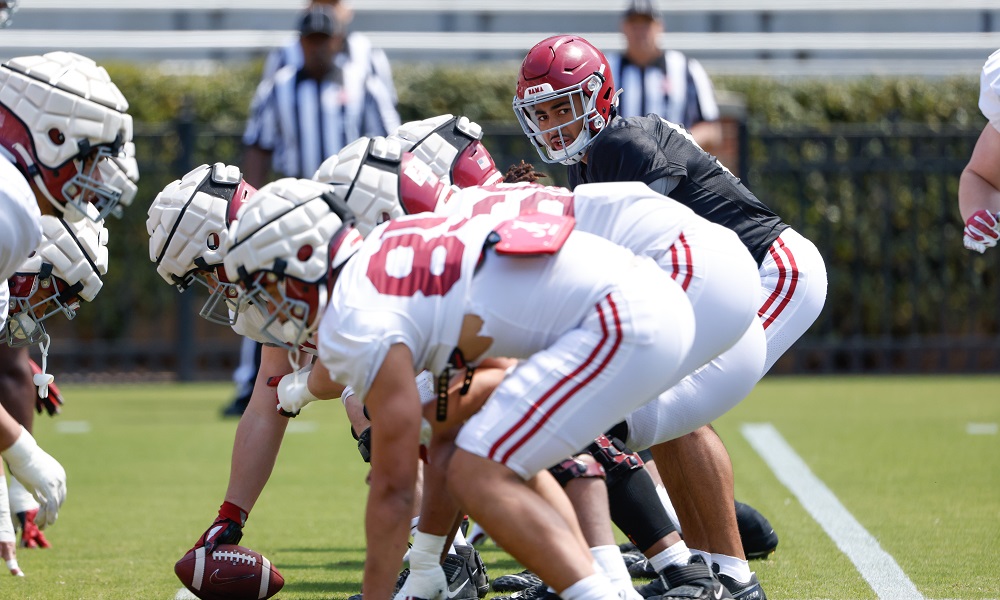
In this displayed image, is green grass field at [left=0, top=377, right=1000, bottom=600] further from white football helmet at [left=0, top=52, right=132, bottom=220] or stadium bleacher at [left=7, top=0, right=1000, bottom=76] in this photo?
stadium bleacher at [left=7, top=0, right=1000, bottom=76]

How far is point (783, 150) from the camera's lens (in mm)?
11000

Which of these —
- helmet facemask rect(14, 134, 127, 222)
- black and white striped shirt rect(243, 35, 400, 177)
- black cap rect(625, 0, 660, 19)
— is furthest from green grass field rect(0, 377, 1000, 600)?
black cap rect(625, 0, 660, 19)

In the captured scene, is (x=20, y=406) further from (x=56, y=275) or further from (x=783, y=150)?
(x=783, y=150)

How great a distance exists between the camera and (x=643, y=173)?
13.7 feet

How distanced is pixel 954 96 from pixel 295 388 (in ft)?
29.2

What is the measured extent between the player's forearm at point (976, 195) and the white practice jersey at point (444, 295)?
1960 millimetres

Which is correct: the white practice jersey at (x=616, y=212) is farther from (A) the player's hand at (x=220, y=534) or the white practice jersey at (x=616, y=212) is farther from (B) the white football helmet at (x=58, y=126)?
(A) the player's hand at (x=220, y=534)

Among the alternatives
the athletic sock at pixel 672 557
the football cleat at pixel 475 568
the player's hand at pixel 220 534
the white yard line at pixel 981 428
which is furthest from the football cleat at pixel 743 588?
the white yard line at pixel 981 428

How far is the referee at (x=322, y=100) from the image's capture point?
8523mm

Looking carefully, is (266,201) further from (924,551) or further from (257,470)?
(924,551)

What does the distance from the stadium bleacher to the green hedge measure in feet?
8.50

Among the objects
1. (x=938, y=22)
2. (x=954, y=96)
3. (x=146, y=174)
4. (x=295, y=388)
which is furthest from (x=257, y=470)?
(x=938, y=22)

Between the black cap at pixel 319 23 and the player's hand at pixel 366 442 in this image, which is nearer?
the player's hand at pixel 366 442

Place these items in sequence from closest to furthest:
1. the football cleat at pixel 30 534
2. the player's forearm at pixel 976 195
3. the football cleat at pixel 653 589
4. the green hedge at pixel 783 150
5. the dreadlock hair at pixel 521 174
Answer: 1. the football cleat at pixel 653 589
2. the dreadlock hair at pixel 521 174
3. the player's forearm at pixel 976 195
4. the football cleat at pixel 30 534
5. the green hedge at pixel 783 150
